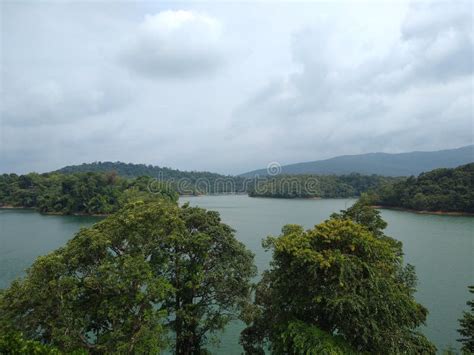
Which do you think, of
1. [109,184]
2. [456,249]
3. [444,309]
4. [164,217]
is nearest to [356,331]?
[164,217]

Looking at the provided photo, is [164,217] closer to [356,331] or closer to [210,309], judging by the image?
[210,309]

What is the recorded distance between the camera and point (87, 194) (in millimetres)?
54375

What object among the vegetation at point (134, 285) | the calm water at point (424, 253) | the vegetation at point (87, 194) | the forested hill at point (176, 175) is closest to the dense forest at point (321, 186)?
the forested hill at point (176, 175)

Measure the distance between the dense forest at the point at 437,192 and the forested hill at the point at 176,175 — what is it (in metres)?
79.6

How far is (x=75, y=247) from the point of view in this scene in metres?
8.34

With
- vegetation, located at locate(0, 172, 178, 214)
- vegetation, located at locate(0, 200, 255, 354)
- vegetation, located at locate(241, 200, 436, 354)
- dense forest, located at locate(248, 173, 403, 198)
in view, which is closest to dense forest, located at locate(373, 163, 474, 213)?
dense forest, located at locate(248, 173, 403, 198)

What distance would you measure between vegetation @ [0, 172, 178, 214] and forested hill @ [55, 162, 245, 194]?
6209 centimetres

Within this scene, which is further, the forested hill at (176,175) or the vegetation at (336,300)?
the forested hill at (176,175)

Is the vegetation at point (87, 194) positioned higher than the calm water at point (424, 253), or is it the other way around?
the vegetation at point (87, 194)

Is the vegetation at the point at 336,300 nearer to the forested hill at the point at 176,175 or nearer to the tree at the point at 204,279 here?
the tree at the point at 204,279

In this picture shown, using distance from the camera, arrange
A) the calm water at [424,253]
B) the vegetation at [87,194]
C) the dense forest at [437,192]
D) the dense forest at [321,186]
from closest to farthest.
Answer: the calm water at [424,253] → the dense forest at [437,192] → the vegetation at [87,194] → the dense forest at [321,186]

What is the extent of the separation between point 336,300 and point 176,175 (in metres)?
155

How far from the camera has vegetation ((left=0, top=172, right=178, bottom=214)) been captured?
5328cm

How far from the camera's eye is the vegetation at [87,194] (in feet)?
175
